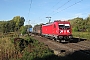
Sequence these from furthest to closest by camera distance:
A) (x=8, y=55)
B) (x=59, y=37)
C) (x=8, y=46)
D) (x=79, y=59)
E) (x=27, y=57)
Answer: (x=59, y=37) → (x=8, y=46) → (x=8, y=55) → (x=27, y=57) → (x=79, y=59)

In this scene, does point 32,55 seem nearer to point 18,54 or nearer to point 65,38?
point 18,54

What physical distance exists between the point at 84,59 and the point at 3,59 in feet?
21.1

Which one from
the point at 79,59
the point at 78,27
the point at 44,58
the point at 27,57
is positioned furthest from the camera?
the point at 78,27

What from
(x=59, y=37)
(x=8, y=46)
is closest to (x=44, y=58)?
(x=8, y=46)

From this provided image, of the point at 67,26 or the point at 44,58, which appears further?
the point at 67,26

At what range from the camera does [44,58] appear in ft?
42.0

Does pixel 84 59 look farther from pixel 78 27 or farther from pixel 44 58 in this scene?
pixel 78 27

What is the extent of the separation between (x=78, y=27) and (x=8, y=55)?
4388 centimetres

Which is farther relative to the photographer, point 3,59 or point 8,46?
point 8,46

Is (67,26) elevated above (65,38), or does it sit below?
above

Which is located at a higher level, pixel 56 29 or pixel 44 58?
pixel 56 29

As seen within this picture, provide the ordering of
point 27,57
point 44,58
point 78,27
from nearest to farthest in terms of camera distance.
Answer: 1. point 44,58
2. point 27,57
3. point 78,27

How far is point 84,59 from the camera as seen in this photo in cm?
1163

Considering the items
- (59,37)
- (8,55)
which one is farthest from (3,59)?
(59,37)
